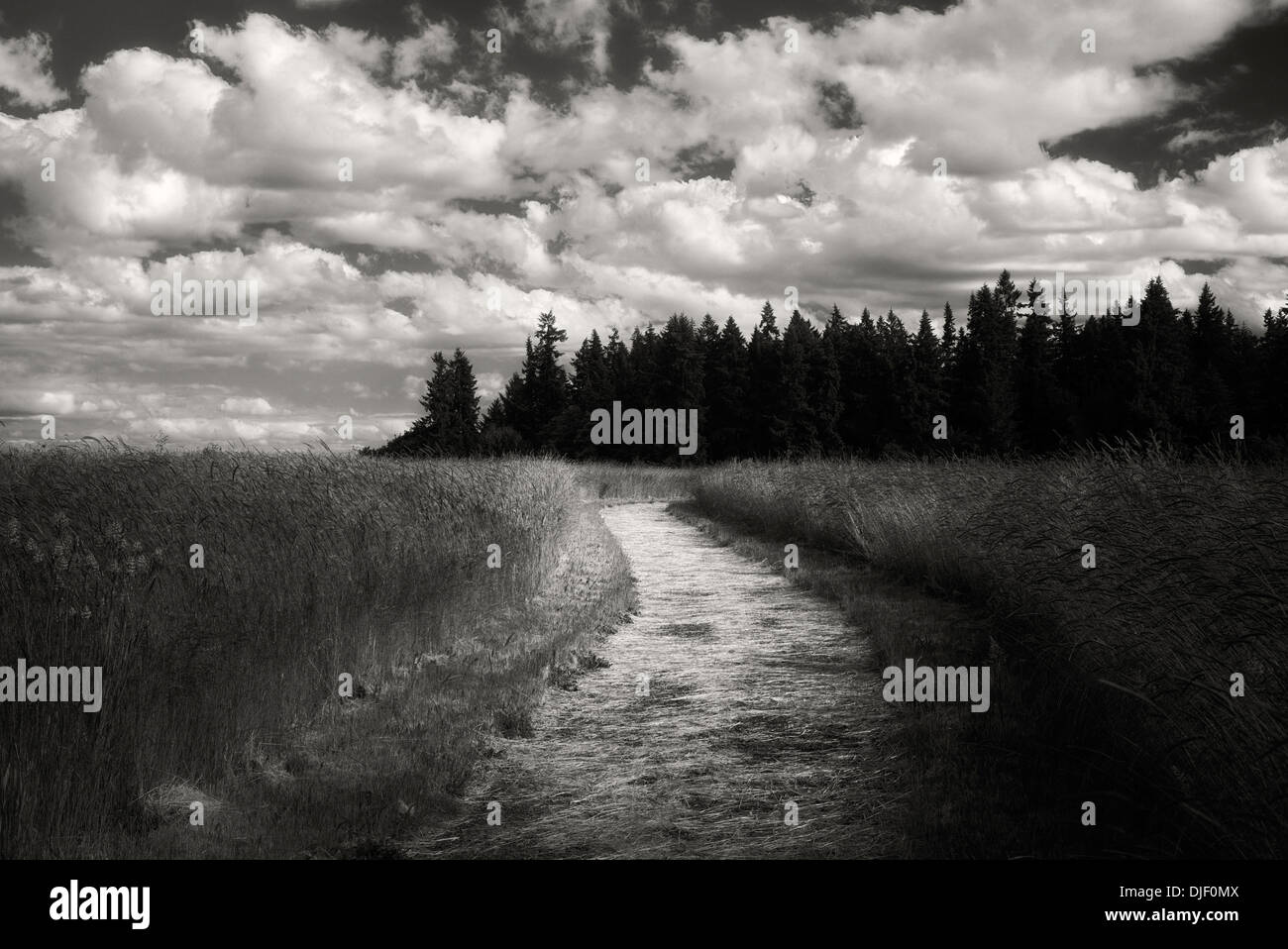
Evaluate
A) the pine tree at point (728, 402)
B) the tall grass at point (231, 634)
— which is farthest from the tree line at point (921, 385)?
the tall grass at point (231, 634)

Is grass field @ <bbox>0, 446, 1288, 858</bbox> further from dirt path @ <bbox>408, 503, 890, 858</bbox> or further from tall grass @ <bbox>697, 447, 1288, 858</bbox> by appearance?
dirt path @ <bbox>408, 503, 890, 858</bbox>

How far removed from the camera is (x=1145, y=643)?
18.2ft

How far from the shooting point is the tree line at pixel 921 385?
51.3 m

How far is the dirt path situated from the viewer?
4730 mm

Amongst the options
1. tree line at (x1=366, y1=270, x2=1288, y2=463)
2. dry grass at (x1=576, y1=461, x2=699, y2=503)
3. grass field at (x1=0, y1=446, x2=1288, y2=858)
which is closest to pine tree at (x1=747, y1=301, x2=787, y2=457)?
tree line at (x1=366, y1=270, x2=1288, y2=463)

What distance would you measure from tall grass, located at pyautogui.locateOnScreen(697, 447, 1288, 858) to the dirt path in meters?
1.01

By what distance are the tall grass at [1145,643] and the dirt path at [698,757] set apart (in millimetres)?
1012

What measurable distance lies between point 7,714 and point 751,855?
3997 millimetres

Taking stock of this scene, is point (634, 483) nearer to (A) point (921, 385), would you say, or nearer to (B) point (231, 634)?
(A) point (921, 385)

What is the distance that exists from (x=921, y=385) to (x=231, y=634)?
189 feet

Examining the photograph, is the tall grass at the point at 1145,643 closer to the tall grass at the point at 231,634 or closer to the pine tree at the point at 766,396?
the tall grass at the point at 231,634
